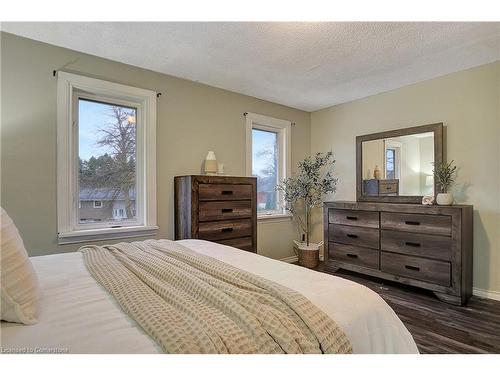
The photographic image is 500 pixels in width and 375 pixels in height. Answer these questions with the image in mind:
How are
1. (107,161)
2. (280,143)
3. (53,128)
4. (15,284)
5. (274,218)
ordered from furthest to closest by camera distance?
(280,143)
(274,218)
(107,161)
(53,128)
(15,284)

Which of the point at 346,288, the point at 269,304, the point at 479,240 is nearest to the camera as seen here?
the point at 269,304

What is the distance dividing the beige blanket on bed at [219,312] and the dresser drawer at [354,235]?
96.4 inches

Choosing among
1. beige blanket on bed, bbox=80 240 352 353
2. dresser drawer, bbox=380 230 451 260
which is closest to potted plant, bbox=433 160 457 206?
dresser drawer, bbox=380 230 451 260

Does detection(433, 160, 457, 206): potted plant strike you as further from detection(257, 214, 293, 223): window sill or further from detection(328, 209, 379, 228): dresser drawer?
detection(257, 214, 293, 223): window sill

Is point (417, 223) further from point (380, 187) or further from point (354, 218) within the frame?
point (380, 187)

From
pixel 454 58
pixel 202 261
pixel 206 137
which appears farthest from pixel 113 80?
pixel 454 58

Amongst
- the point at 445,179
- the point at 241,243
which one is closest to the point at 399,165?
the point at 445,179

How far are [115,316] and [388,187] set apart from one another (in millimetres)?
3422

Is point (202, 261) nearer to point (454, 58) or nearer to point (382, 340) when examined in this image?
point (382, 340)

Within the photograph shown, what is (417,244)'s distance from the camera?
283 cm

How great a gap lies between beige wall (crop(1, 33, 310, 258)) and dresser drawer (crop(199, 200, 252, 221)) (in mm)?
480

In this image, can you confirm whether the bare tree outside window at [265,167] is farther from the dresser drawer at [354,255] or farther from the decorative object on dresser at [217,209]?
the dresser drawer at [354,255]

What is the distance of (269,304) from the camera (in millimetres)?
933
